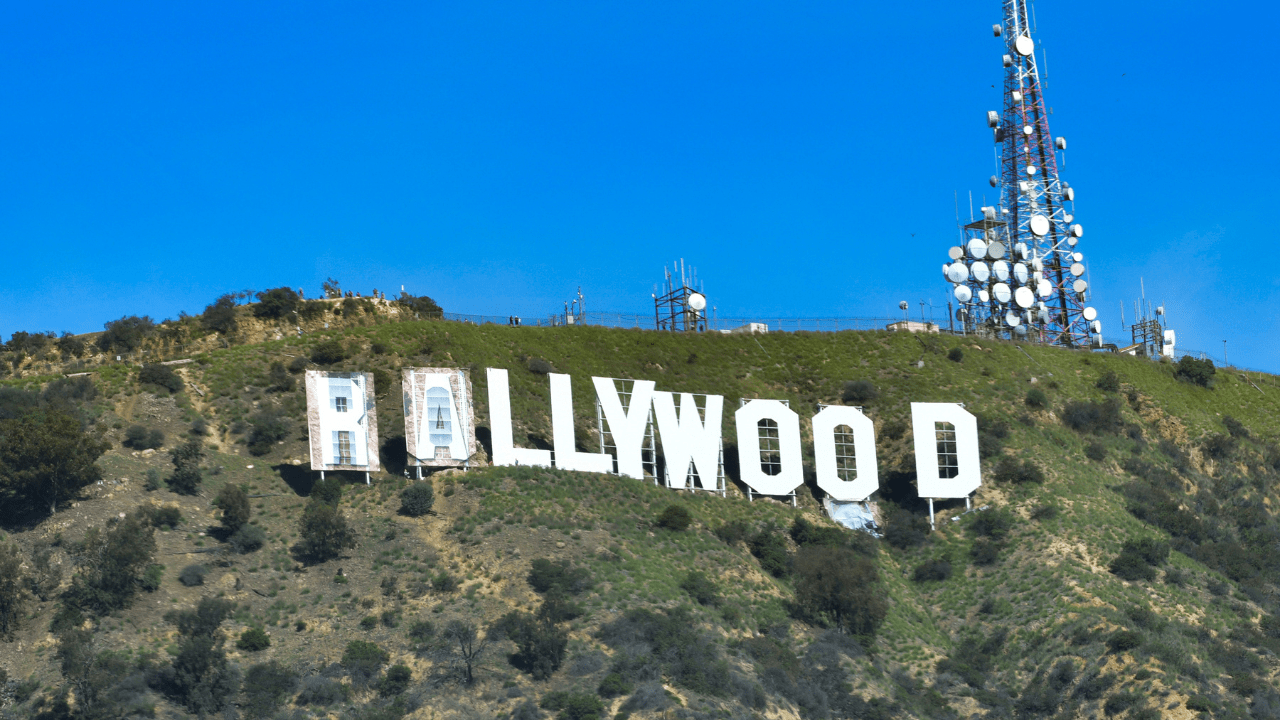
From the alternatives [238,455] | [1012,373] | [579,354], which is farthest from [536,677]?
[1012,373]

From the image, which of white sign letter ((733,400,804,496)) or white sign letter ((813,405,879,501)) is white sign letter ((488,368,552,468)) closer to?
white sign letter ((733,400,804,496))

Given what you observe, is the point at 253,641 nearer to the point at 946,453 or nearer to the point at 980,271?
the point at 946,453

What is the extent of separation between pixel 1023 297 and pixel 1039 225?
8.44 metres

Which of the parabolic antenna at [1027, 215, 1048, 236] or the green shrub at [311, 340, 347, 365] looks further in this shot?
the parabolic antenna at [1027, 215, 1048, 236]

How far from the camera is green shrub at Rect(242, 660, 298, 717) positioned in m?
51.6

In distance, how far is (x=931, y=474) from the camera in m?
77.7

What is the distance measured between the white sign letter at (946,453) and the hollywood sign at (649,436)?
0.06m

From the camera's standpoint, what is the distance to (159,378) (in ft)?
243

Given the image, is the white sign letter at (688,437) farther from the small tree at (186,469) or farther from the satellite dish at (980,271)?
the satellite dish at (980,271)

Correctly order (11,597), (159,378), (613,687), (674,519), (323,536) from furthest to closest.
Answer: 1. (159,378)
2. (674,519)
3. (323,536)
4. (613,687)
5. (11,597)

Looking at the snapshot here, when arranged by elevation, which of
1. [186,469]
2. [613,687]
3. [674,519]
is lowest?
[613,687]

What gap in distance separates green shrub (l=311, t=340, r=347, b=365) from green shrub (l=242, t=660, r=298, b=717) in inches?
1120

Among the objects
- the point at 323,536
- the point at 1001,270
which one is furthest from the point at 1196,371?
the point at 323,536

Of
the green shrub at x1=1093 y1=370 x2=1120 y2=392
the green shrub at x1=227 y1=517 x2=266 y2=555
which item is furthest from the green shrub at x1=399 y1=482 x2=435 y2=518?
the green shrub at x1=1093 y1=370 x2=1120 y2=392
